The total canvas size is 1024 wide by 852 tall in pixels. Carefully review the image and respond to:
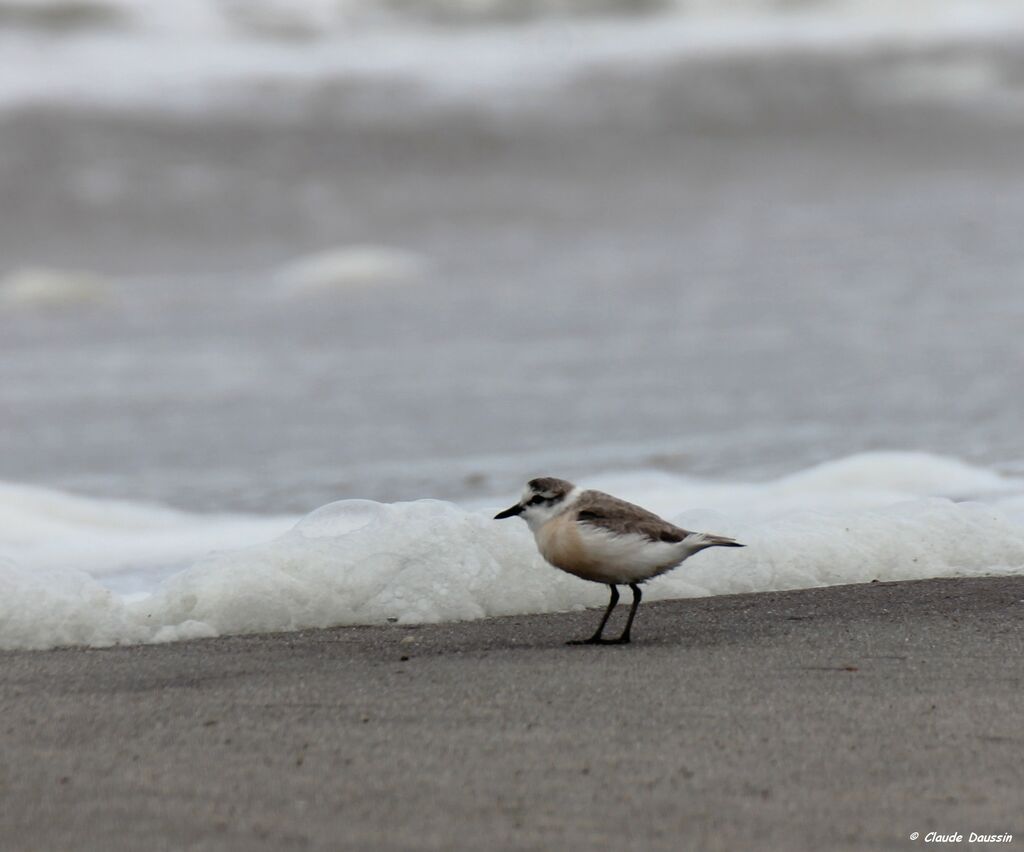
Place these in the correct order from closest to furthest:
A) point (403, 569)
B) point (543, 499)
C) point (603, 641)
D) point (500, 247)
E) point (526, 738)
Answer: point (526, 738) → point (603, 641) → point (543, 499) → point (403, 569) → point (500, 247)

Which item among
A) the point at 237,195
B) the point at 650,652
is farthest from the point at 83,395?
the point at 237,195

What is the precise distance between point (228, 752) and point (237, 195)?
2384 cm

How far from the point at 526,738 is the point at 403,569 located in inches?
68.4

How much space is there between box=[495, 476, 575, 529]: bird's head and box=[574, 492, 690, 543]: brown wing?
0.06 meters

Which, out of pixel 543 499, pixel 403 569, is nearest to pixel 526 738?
pixel 543 499

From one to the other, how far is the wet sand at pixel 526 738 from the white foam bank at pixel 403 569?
196 millimetres

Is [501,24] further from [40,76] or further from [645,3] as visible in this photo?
[40,76]

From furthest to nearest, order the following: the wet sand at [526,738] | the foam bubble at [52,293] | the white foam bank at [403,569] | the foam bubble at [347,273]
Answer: the foam bubble at [347,273]
the foam bubble at [52,293]
the white foam bank at [403,569]
the wet sand at [526,738]

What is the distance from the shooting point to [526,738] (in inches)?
137

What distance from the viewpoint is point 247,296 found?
19.6 meters

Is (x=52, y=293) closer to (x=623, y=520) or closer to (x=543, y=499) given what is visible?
(x=543, y=499)

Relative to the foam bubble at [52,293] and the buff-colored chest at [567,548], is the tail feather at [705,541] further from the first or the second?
the foam bubble at [52,293]

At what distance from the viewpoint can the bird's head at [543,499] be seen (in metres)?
4.82

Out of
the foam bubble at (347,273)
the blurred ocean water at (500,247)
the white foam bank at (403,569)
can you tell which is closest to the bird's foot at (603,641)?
the white foam bank at (403,569)
